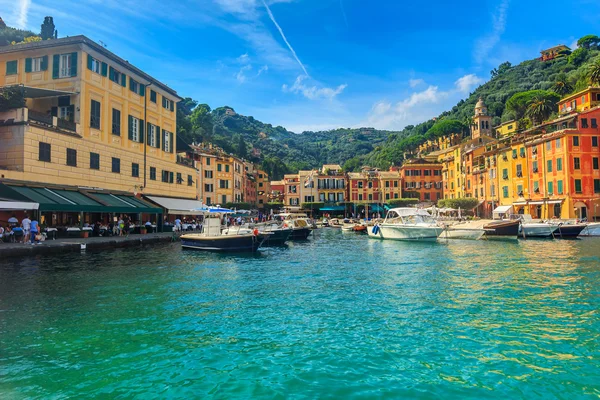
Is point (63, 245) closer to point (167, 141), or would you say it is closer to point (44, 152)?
point (44, 152)

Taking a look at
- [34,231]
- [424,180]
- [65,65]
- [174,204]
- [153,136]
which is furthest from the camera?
[424,180]

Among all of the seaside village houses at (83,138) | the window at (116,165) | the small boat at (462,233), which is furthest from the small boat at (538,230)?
the window at (116,165)

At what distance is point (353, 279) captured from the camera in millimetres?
16391

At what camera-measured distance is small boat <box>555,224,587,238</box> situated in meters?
37.4

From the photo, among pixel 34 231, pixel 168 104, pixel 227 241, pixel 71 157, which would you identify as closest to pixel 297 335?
pixel 227 241

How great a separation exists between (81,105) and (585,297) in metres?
32.6

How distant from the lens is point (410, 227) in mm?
37656

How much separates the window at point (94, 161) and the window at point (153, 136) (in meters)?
7.88

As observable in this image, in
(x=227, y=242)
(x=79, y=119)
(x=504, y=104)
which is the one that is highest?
(x=504, y=104)

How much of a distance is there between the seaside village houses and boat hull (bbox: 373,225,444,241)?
22480 mm

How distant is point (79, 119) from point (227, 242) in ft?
50.8

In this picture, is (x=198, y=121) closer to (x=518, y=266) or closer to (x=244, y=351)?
(x=518, y=266)

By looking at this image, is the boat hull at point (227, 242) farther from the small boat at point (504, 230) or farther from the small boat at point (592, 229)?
the small boat at point (592, 229)

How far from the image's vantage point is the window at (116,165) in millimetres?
→ 32562
